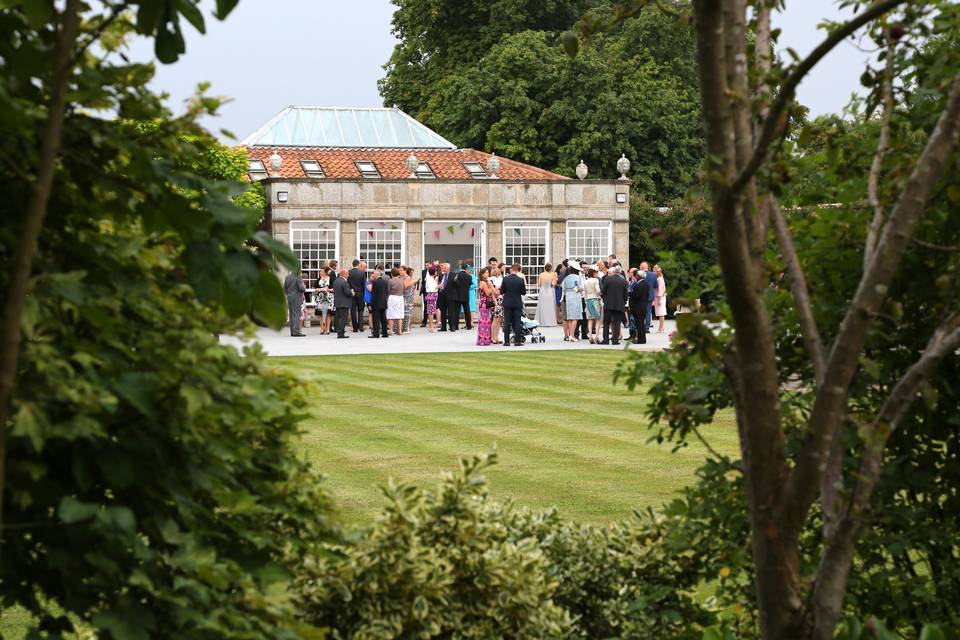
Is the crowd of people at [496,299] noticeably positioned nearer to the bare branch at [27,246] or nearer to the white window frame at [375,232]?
the white window frame at [375,232]

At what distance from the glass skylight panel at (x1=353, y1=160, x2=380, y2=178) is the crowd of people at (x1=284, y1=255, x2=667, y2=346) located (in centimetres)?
1000

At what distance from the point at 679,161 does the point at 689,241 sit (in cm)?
5719

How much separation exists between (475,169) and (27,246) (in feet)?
166

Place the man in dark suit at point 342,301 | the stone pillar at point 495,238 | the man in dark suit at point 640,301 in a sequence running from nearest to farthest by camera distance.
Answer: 1. the man in dark suit at point 640,301
2. the man in dark suit at point 342,301
3. the stone pillar at point 495,238

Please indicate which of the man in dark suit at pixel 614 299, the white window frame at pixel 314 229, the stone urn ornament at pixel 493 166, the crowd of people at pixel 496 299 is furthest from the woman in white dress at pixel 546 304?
the stone urn ornament at pixel 493 166

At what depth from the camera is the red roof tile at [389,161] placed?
52000mm

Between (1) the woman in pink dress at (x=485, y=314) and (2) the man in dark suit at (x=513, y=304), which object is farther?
(1) the woman in pink dress at (x=485, y=314)

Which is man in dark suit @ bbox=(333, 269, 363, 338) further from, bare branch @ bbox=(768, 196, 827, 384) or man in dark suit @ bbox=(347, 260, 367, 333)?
bare branch @ bbox=(768, 196, 827, 384)

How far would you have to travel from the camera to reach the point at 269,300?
281 cm

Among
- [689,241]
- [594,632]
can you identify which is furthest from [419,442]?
[689,241]

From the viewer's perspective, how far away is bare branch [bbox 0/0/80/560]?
2.49m

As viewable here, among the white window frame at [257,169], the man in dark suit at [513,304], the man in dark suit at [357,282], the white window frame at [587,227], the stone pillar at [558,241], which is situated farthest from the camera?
the white window frame at [257,169]

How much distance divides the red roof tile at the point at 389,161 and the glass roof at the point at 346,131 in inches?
34.1

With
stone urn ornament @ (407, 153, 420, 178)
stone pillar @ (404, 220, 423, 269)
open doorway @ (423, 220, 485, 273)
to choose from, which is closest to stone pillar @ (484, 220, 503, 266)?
open doorway @ (423, 220, 485, 273)
